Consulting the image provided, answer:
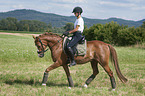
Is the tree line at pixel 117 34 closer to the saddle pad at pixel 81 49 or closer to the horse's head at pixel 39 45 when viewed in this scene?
the saddle pad at pixel 81 49

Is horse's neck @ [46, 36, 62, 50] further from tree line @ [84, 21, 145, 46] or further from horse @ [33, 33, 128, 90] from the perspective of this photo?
tree line @ [84, 21, 145, 46]

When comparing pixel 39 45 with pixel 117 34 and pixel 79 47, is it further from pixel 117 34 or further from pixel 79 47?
pixel 117 34

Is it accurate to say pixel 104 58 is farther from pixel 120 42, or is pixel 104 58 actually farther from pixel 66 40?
pixel 120 42

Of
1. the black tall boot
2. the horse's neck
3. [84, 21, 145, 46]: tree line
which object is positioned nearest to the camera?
the black tall boot

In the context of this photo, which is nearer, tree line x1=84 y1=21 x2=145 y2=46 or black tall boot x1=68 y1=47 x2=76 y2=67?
black tall boot x1=68 y1=47 x2=76 y2=67

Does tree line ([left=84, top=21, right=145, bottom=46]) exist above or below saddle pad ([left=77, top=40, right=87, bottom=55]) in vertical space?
below

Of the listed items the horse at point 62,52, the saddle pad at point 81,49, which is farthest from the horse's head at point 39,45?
the saddle pad at point 81,49

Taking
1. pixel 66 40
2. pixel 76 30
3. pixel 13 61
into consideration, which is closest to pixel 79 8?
pixel 76 30

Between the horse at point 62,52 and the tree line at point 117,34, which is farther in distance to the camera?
the tree line at point 117,34

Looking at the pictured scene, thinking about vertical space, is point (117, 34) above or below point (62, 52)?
below

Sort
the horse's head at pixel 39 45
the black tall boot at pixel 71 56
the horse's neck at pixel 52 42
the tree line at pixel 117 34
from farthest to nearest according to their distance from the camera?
the tree line at pixel 117 34 < the horse's neck at pixel 52 42 < the horse's head at pixel 39 45 < the black tall boot at pixel 71 56

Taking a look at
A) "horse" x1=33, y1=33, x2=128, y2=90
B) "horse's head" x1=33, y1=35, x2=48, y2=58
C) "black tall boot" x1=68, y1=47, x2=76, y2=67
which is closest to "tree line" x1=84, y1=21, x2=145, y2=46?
"horse" x1=33, y1=33, x2=128, y2=90

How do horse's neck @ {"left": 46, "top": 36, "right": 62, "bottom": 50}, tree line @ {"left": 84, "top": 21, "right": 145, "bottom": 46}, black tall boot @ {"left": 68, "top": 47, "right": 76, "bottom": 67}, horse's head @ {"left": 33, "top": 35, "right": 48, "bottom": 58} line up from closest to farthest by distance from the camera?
1. black tall boot @ {"left": 68, "top": 47, "right": 76, "bottom": 67}
2. horse's head @ {"left": 33, "top": 35, "right": 48, "bottom": 58}
3. horse's neck @ {"left": 46, "top": 36, "right": 62, "bottom": 50}
4. tree line @ {"left": 84, "top": 21, "right": 145, "bottom": 46}

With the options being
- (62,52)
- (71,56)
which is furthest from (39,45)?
(71,56)
